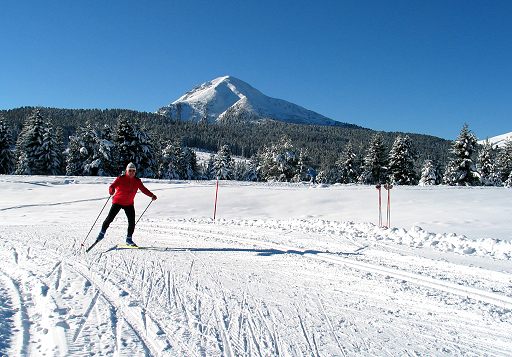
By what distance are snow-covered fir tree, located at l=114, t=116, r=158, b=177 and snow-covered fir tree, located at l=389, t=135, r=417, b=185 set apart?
2753 centimetres

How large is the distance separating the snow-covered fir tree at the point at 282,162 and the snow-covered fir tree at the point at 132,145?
55.1 feet

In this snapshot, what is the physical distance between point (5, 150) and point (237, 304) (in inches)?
1826

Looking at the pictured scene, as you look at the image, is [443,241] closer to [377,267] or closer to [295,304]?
[377,267]

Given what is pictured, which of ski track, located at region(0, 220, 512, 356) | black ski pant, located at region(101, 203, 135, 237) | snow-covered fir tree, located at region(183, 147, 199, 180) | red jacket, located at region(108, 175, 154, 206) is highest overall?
snow-covered fir tree, located at region(183, 147, 199, 180)

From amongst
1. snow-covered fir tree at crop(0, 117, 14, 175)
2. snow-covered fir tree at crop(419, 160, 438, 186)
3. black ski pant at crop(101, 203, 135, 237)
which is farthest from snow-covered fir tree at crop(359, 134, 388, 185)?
black ski pant at crop(101, 203, 135, 237)

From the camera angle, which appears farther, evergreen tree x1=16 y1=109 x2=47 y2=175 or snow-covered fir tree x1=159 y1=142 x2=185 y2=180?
snow-covered fir tree x1=159 y1=142 x2=185 y2=180

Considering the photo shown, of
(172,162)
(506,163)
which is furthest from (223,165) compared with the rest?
(506,163)

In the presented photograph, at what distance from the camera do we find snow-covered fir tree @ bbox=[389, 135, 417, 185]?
43.4 metres

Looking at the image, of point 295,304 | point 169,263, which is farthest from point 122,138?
point 295,304

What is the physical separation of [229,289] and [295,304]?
1033 millimetres

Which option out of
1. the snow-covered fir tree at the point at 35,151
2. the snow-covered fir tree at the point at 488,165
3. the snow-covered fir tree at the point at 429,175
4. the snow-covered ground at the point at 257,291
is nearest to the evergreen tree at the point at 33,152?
the snow-covered fir tree at the point at 35,151

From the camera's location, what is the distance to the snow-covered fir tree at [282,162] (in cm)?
5078

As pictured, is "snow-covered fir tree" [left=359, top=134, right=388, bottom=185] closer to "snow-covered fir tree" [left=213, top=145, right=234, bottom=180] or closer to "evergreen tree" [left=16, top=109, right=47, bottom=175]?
"snow-covered fir tree" [left=213, top=145, right=234, bottom=180]

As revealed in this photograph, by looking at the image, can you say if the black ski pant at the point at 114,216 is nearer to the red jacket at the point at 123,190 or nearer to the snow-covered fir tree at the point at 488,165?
the red jacket at the point at 123,190
